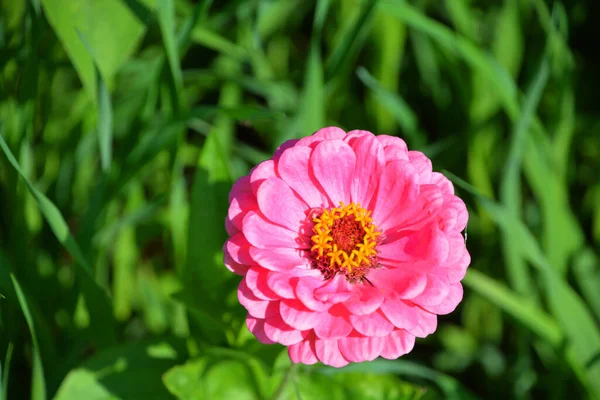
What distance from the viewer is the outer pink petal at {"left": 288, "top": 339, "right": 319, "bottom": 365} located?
125 centimetres

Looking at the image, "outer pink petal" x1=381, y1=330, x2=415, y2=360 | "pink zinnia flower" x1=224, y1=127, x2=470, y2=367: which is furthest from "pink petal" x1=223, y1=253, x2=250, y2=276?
"outer pink petal" x1=381, y1=330, x2=415, y2=360

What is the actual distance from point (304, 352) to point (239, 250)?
0.26 meters

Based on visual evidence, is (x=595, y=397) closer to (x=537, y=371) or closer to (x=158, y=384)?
(x=537, y=371)

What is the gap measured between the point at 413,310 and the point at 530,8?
6.08ft

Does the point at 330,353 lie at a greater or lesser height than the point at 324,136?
lesser

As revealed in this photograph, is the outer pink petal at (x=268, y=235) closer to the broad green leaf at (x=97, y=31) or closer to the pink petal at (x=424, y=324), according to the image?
the pink petal at (x=424, y=324)

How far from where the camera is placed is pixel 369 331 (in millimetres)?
1183

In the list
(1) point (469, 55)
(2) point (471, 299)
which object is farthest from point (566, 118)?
(2) point (471, 299)

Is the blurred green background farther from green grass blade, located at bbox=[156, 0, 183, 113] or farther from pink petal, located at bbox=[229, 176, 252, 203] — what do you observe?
pink petal, located at bbox=[229, 176, 252, 203]

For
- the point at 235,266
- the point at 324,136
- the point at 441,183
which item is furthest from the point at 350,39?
the point at 235,266

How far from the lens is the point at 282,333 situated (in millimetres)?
1219

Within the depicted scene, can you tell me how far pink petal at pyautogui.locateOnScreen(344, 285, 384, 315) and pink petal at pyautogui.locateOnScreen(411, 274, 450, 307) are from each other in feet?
0.26

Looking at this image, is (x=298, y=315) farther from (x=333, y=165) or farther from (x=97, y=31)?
Answer: (x=97, y=31)

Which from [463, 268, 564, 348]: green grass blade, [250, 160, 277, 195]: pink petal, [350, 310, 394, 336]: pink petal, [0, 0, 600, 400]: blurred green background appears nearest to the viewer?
[350, 310, 394, 336]: pink petal
